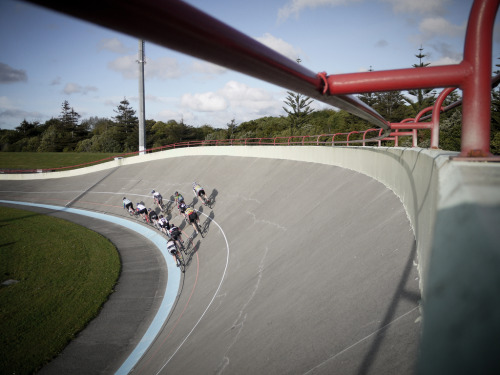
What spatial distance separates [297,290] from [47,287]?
1046 cm

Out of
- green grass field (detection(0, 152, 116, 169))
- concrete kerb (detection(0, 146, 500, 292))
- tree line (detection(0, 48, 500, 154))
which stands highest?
tree line (detection(0, 48, 500, 154))

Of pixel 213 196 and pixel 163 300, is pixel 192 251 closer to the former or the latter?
pixel 163 300

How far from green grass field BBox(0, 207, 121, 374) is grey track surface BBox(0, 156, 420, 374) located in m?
0.78

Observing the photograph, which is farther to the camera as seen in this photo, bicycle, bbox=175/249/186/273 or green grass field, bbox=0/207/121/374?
bicycle, bbox=175/249/186/273

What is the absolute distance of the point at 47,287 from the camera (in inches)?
464

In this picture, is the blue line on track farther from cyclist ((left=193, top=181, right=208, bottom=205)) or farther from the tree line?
the tree line

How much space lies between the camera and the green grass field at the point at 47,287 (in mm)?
8352

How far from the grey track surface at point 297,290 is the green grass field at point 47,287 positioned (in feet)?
2.57

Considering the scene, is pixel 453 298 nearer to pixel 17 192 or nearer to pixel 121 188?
pixel 121 188

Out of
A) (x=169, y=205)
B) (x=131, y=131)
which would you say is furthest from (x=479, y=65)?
(x=131, y=131)

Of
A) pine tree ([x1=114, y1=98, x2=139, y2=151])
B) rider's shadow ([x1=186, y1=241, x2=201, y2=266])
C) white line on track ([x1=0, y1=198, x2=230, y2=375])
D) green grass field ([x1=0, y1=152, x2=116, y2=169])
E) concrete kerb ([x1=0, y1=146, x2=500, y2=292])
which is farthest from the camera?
pine tree ([x1=114, y1=98, x2=139, y2=151])

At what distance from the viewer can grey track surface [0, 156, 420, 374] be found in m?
3.60

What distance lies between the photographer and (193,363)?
18.6ft

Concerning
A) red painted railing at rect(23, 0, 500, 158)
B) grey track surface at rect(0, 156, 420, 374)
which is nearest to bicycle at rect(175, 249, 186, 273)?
grey track surface at rect(0, 156, 420, 374)
